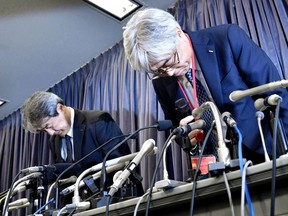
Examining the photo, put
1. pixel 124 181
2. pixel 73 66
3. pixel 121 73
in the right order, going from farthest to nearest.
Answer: pixel 73 66 → pixel 121 73 → pixel 124 181

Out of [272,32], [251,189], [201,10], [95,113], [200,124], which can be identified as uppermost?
[201,10]

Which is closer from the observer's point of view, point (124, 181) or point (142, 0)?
point (124, 181)

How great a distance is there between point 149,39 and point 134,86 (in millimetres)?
1505

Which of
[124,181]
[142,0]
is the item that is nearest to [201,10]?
[142,0]

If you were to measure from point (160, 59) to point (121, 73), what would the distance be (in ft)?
5.31

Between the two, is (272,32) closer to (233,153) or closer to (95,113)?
(95,113)

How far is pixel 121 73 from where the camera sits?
313cm

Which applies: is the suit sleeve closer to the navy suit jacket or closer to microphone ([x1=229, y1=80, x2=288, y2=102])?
microphone ([x1=229, y1=80, x2=288, y2=102])

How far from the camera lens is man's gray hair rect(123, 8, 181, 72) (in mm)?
1500

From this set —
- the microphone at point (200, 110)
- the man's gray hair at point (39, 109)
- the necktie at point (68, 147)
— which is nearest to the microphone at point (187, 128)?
the microphone at point (200, 110)

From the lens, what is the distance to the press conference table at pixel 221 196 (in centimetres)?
93

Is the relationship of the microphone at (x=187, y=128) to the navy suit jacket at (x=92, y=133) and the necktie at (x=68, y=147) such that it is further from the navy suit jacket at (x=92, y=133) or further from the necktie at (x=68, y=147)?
the necktie at (x=68, y=147)

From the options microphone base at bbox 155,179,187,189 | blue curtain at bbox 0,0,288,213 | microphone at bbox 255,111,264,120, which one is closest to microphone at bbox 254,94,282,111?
microphone at bbox 255,111,264,120

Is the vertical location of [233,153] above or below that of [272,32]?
below
